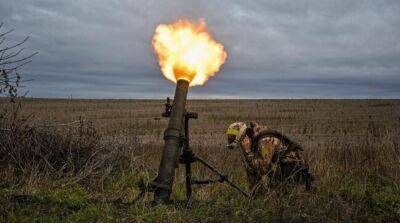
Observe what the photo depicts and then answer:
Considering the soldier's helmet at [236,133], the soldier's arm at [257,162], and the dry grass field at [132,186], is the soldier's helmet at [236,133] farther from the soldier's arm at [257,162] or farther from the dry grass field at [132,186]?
the dry grass field at [132,186]

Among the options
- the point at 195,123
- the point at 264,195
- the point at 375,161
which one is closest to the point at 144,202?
the point at 264,195

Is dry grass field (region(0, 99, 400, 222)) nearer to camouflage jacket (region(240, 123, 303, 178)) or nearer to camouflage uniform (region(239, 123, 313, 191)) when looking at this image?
camouflage uniform (region(239, 123, 313, 191))

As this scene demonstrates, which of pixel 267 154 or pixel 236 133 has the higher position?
pixel 236 133

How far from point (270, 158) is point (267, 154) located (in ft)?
0.27

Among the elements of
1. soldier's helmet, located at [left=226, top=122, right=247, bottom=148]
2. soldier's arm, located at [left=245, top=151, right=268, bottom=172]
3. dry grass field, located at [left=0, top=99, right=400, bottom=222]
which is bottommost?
dry grass field, located at [left=0, top=99, right=400, bottom=222]

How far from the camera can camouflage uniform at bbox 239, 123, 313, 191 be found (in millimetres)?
7504

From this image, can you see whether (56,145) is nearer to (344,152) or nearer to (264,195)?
(264,195)

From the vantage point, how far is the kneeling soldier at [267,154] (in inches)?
296

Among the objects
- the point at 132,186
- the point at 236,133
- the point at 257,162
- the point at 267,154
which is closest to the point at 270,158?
the point at 267,154

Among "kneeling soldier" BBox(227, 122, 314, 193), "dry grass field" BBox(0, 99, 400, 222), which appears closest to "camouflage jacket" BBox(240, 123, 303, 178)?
"kneeling soldier" BBox(227, 122, 314, 193)

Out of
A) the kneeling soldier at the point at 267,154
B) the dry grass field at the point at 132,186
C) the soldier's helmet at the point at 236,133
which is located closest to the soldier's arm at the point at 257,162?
the kneeling soldier at the point at 267,154

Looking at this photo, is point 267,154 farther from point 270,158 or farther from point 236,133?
point 236,133

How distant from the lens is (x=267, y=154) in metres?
7.53

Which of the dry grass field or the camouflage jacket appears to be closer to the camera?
the dry grass field
